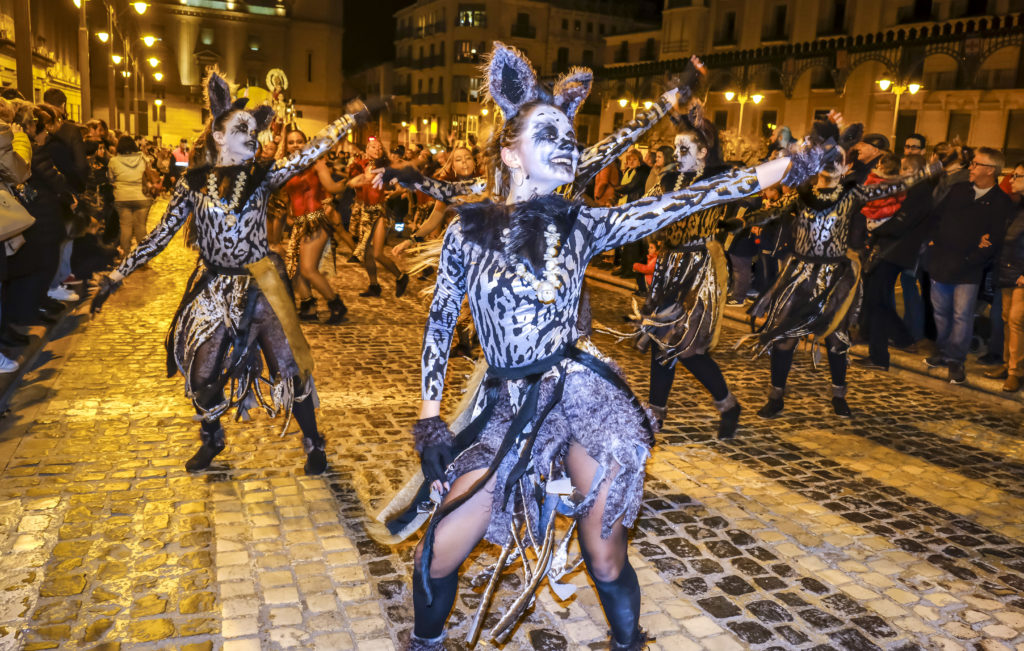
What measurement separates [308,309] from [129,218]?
4.66m

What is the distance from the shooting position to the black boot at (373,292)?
11.3 metres

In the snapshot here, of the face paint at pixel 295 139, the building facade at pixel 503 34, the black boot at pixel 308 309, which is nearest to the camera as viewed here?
the face paint at pixel 295 139

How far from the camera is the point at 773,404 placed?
6.52 metres

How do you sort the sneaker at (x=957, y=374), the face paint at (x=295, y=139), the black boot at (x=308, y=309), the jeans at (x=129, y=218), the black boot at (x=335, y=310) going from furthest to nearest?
Answer: 1. the jeans at (x=129, y=218)
2. the black boot at (x=308, y=309)
3. the black boot at (x=335, y=310)
4. the face paint at (x=295, y=139)
5. the sneaker at (x=957, y=374)

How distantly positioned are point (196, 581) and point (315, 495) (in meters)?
1.06

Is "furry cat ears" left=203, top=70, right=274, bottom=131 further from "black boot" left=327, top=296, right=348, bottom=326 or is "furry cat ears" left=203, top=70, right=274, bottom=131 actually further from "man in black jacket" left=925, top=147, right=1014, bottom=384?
"man in black jacket" left=925, top=147, right=1014, bottom=384

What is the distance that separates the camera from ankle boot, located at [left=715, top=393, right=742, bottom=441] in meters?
5.89

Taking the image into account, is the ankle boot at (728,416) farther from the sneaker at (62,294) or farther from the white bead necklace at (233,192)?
the sneaker at (62,294)

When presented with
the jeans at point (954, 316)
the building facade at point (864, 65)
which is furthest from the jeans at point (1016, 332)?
the building facade at point (864, 65)

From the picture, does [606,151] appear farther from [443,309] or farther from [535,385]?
[535,385]

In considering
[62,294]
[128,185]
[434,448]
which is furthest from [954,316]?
[128,185]

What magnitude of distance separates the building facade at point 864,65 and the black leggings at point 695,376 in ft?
76.8

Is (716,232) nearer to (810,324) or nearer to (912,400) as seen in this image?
(810,324)

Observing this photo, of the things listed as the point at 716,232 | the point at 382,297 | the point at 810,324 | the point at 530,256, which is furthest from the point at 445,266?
the point at 382,297
